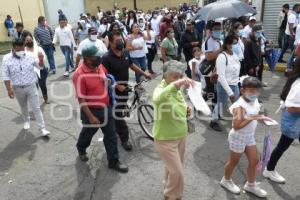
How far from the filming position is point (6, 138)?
6359mm

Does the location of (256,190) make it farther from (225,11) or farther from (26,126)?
(26,126)

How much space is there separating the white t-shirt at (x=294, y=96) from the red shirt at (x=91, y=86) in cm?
233

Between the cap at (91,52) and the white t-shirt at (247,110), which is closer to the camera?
the white t-shirt at (247,110)

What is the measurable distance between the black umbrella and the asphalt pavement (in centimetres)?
205

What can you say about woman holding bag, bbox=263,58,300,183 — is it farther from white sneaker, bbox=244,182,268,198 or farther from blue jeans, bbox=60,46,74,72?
blue jeans, bbox=60,46,74,72

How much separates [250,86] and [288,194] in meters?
1.49

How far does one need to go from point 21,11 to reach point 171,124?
22.8 m

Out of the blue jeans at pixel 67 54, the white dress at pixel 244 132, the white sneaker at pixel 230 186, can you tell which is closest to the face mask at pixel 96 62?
A: the white dress at pixel 244 132

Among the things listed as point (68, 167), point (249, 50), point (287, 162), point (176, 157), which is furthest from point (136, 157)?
point (249, 50)

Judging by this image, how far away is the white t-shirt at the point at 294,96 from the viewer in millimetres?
3852

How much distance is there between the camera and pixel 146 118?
601cm

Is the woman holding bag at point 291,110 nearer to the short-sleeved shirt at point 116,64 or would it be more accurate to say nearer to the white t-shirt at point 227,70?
the white t-shirt at point 227,70

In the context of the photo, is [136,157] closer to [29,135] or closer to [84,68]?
[84,68]

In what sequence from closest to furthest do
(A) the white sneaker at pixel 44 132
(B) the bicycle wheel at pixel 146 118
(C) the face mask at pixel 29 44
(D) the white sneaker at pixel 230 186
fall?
(D) the white sneaker at pixel 230 186, (B) the bicycle wheel at pixel 146 118, (A) the white sneaker at pixel 44 132, (C) the face mask at pixel 29 44
